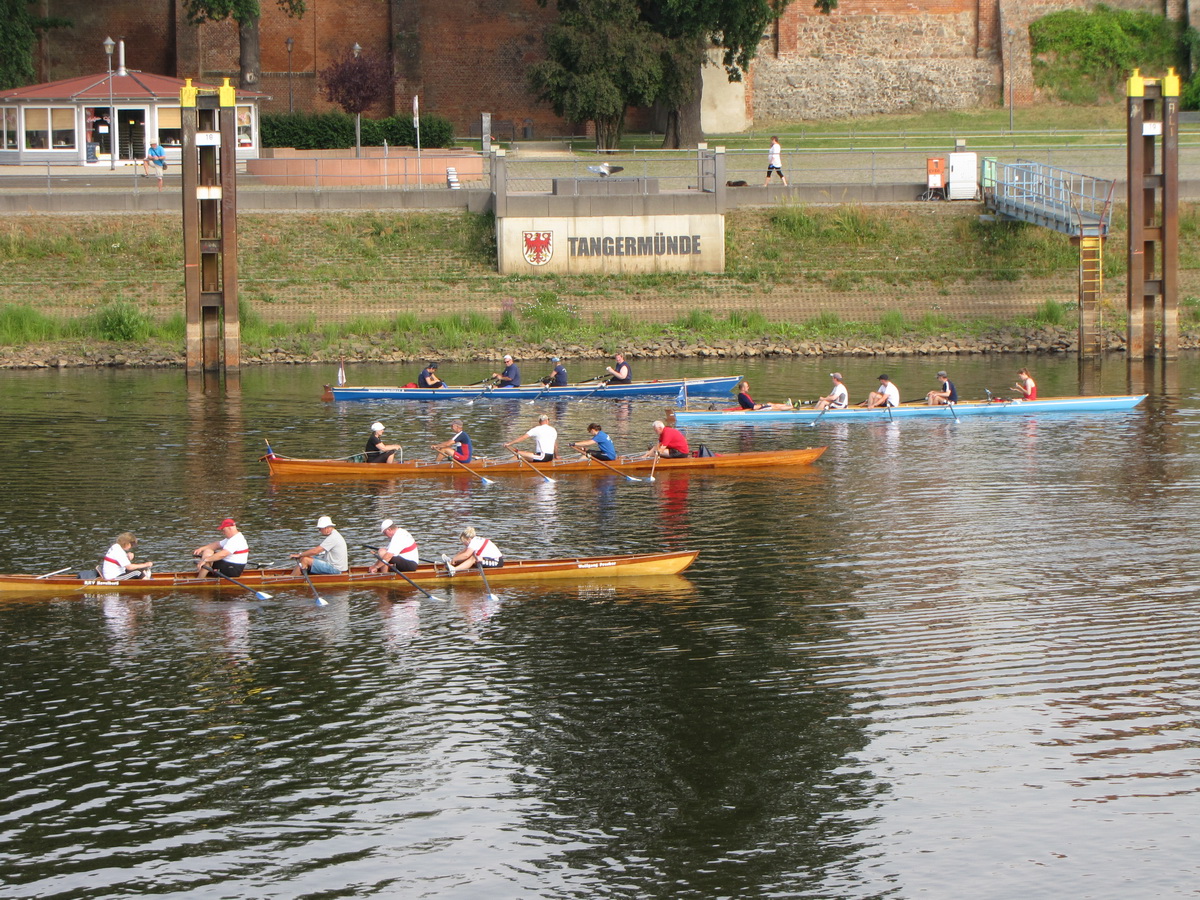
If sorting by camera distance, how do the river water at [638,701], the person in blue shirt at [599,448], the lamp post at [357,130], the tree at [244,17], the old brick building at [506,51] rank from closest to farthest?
the river water at [638,701], the person in blue shirt at [599,448], the lamp post at [357,130], the tree at [244,17], the old brick building at [506,51]

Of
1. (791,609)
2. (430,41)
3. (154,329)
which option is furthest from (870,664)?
(430,41)

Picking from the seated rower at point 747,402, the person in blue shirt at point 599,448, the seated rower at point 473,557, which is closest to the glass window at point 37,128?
the seated rower at point 747,402

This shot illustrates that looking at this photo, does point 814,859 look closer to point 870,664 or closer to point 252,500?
point 870,664

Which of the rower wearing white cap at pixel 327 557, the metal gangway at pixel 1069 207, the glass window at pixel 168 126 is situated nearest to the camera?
the rower wearing white cap at pixel 327 557

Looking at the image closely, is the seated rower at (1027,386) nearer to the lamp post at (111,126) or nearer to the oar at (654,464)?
the oar at (654,464)

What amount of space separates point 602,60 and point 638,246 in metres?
11.3

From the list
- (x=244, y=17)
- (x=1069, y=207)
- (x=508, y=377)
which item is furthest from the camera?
(x=244, y=17)

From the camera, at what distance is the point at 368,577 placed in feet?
71.5

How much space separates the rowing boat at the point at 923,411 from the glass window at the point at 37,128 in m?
32.5

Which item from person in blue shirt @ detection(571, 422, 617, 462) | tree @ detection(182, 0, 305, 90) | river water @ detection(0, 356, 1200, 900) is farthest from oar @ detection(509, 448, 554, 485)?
tree @ detection(182, 0, 305, 90)

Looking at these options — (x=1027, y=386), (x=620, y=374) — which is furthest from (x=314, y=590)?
(x=1027, y=386)

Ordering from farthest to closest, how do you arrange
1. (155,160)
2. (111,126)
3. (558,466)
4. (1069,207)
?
(111,126) < (155,160) < (1069,207) < (558,466)

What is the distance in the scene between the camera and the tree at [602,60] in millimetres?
58406

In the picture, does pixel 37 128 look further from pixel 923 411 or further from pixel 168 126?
pixel 923 411
